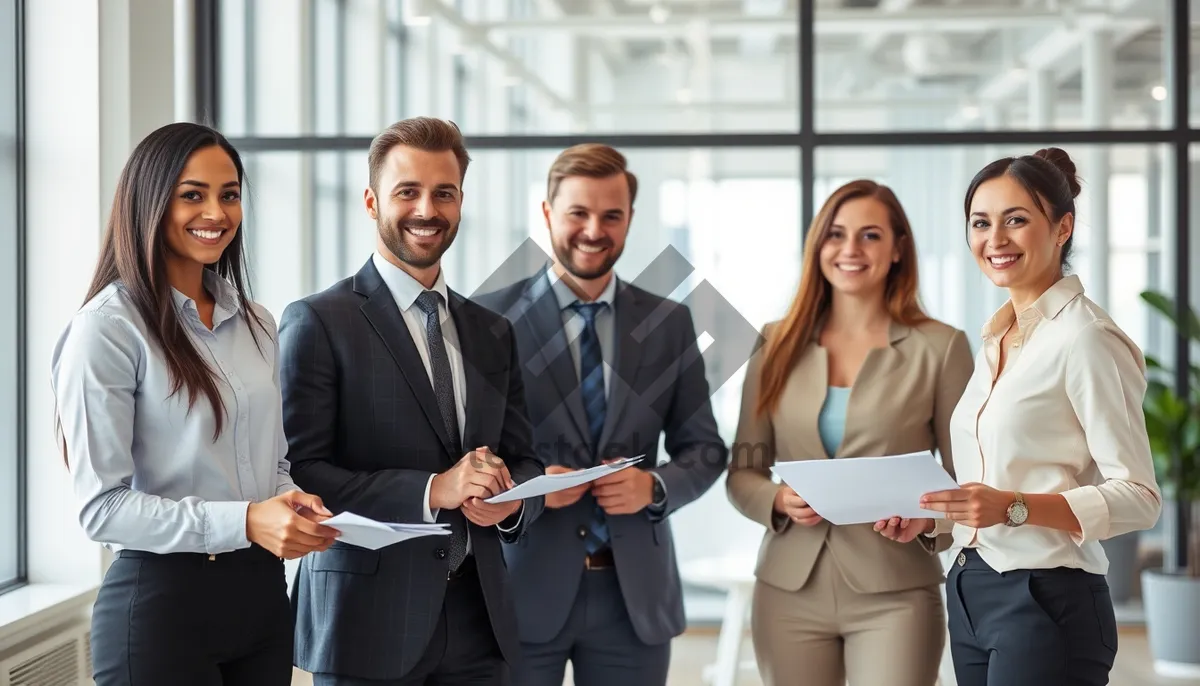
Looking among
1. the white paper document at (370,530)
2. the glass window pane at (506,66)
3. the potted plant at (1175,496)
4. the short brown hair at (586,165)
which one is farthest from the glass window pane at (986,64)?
the white paper document at (370,530)

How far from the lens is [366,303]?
85.6 inches

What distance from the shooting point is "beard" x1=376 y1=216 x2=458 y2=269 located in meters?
2.20

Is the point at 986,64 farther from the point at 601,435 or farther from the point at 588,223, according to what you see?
the point at 601,435

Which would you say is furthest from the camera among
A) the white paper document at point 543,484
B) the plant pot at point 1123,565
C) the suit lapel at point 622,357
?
the plant pot at point 1123,565

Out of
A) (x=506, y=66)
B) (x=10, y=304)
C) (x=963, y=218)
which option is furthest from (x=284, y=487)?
(x=963, y=218)

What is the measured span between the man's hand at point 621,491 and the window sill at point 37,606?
1.70 meters

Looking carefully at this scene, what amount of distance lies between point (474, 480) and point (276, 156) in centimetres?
324

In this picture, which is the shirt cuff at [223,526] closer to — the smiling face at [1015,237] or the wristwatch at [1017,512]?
the wristwatch at [1017,512]

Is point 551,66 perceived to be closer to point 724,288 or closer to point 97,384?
point 724,288

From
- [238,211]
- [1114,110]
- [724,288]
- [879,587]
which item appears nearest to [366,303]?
[238,211]

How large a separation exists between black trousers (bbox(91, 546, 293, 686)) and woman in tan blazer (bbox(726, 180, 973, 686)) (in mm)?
1187

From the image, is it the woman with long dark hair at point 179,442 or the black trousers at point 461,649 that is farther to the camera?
the black trousers at point 461,649

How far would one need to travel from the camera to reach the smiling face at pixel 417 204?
2201 mm

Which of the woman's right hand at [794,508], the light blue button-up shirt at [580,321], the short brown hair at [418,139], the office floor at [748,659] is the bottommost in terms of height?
the office floor at [748,659]
